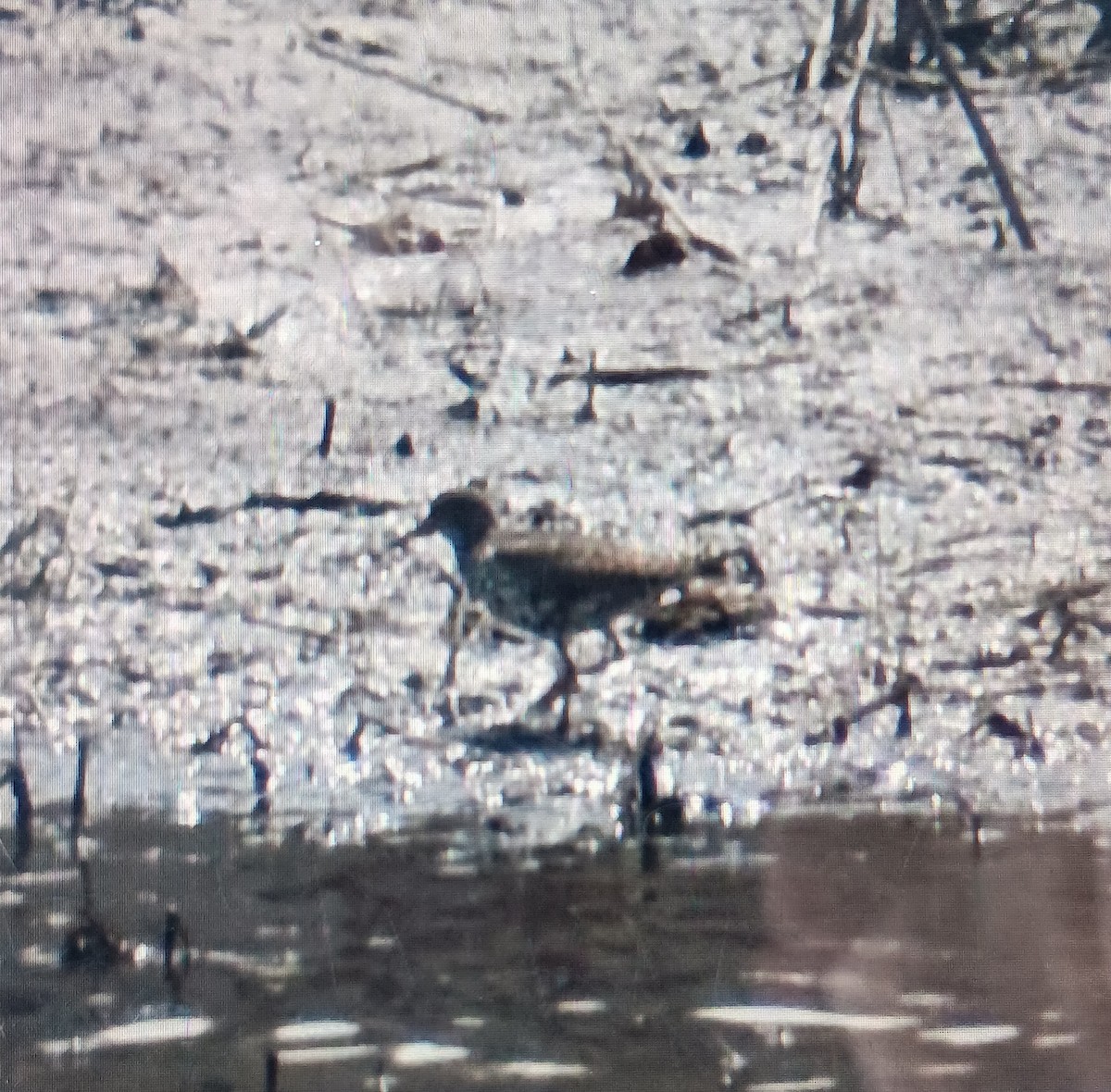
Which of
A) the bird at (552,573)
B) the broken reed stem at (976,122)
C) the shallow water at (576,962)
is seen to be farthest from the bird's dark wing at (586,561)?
the broken reed stem at (976,122)

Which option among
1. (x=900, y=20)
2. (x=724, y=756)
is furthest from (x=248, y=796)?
(x=900, y=20)

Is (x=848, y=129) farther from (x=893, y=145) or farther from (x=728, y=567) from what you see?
(x=728, y=567)

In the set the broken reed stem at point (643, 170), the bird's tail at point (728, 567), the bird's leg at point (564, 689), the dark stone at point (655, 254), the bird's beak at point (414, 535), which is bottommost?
the bird's leg at point (564, 689)

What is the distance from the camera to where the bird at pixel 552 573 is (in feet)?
1.94

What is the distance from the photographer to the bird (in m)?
0.59

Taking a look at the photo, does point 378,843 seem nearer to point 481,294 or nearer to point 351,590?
point 351,590

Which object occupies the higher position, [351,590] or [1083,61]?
[1083,61]

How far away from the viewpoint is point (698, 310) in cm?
61

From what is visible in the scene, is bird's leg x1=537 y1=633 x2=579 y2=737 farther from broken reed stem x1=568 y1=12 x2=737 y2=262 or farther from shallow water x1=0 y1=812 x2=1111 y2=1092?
broken reed stem x1=568 y1=12 x2=737 y2=262

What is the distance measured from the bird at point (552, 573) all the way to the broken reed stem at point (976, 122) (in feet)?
0.77

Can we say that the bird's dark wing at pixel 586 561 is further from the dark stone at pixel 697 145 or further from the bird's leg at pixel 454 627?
the dark stone at pixel 697 145

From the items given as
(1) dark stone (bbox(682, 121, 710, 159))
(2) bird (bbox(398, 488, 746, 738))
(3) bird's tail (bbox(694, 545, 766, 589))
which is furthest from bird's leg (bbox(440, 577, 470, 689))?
(1) dark stone (bbox(682, 121, 710, 159))

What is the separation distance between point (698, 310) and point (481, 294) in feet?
0.36

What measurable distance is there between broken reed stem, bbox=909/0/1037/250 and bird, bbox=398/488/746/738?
0.77 feet
